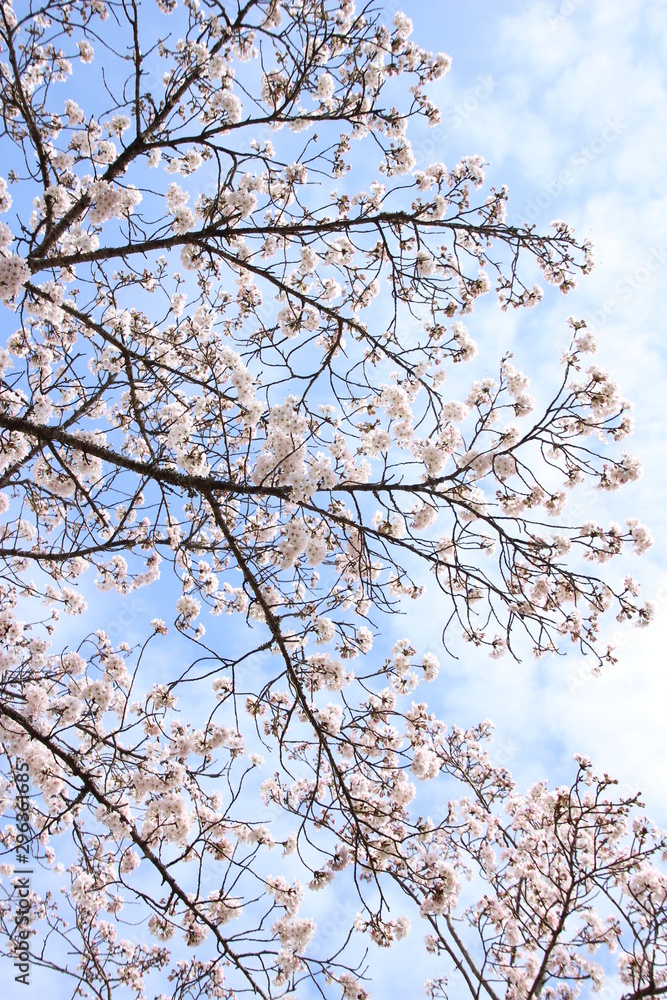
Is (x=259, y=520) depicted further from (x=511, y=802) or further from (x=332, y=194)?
(x=511, y=802)

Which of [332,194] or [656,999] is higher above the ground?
[332,194]

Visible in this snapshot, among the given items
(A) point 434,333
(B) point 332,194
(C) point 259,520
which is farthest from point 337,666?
(B) point 332,194

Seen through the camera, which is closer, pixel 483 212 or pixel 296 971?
pixel 296 971

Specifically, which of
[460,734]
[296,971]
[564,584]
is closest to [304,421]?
[564,584]

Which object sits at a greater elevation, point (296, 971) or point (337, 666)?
point (337, 666)

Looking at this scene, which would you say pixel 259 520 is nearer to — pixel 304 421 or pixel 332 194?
pixel 304 421

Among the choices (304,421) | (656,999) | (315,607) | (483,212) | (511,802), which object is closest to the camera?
(304,421)

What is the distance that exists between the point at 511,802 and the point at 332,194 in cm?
912

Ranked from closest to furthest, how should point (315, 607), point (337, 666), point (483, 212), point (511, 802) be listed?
point (315, 607)
point (337, 666)
point (483, 212)
point (511, 802)

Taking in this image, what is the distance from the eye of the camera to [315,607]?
13.8 ft

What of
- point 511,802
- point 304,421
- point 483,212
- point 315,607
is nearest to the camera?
point 304,421

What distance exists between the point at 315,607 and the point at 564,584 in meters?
2.11

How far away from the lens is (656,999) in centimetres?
491

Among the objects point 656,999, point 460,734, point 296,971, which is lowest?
point 296,971
